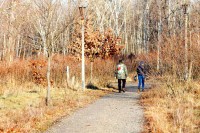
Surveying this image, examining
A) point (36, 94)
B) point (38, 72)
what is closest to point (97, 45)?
point (38, 72)

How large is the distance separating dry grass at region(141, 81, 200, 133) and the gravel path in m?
0.39

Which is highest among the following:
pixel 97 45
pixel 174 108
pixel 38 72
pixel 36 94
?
pixel 97 45

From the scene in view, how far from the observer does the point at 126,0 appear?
68438mm

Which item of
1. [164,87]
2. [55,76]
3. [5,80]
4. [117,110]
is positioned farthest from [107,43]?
[117,110]

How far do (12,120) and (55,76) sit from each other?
40.5 feet

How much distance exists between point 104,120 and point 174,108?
9.82ft

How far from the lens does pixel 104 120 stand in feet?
36.4

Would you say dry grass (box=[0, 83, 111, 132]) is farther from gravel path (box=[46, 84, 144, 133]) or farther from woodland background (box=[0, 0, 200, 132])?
gravel path (box=[46, 84, 144, 133])

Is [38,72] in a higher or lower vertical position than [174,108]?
higher

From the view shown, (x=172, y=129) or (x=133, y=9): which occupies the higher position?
(x=133, y=9)

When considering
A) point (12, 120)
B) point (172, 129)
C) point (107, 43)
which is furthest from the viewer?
point (107, 43)

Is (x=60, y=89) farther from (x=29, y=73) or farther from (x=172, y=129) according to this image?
(x=172, y=129)

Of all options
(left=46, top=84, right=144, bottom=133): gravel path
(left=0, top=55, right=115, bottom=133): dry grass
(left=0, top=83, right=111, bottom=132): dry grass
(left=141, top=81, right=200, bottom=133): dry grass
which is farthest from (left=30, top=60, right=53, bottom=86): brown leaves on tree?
(left=46, top=84, right=144, bottom=133): gravel path

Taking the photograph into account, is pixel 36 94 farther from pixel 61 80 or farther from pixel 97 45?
pixel 97 45
